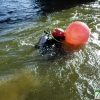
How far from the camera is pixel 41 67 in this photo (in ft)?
19.2

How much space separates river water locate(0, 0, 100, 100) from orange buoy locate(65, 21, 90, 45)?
52cm

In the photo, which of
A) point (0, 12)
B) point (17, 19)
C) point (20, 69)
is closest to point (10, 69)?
point (20, 69)

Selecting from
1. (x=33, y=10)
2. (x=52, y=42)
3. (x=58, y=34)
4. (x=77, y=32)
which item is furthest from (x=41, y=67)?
(x=33, y=10)

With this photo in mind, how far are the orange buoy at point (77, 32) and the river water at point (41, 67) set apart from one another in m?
0.52

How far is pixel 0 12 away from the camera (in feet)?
35.9

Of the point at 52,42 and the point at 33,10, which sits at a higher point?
the point at 52,42

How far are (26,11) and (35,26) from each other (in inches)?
107

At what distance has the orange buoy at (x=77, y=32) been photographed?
20.0ft

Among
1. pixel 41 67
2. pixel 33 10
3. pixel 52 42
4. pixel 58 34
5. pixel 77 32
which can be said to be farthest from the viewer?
pixel 33 10

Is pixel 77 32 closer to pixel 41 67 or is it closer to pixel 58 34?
pixel 58 34

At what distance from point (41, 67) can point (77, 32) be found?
165 centimetres

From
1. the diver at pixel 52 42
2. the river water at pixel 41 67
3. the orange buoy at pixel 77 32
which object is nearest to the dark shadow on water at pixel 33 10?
the river water at pixel 41 67

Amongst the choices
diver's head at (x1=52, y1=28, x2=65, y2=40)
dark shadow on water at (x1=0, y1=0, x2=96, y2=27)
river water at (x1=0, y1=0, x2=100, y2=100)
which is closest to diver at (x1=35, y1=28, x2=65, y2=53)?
diver's head at (x1=52, y1=28, x2=65, y2=40)

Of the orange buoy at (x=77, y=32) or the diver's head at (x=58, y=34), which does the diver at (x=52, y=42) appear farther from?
the orange buoy at (x=77, y=32)
